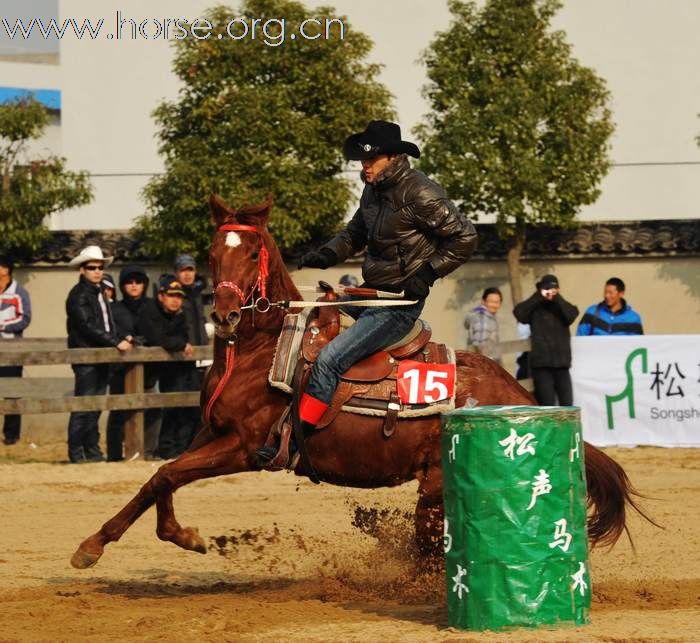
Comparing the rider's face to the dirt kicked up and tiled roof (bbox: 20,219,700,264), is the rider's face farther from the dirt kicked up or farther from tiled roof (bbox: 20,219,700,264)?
tiled roof (bbox: 20,219,700,264)

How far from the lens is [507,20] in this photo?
2241cm

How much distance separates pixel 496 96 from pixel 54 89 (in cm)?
1515

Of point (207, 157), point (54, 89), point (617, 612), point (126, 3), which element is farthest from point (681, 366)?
point (54, 89)

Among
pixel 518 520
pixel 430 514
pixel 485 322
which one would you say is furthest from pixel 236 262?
pixel 485 322

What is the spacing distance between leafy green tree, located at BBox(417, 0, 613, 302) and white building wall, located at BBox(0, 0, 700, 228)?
26.8ft

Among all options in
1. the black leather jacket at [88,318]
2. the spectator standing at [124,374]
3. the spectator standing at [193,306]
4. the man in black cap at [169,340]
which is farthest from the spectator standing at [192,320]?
the black leather jacket at [88,318]

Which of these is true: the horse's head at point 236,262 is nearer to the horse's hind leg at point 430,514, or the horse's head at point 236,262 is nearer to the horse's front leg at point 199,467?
the horse's front leg at point 199,467

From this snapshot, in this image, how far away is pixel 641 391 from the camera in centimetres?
1661

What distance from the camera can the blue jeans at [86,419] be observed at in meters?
14.9

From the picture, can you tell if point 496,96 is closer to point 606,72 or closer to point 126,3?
point 606,72

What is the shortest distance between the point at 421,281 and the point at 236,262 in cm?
106

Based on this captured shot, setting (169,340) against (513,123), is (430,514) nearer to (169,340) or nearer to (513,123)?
(169,340)

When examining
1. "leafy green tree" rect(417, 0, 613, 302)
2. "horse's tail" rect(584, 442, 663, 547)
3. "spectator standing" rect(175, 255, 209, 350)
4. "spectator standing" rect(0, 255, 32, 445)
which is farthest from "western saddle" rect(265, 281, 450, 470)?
"leafy green tree" rect(417, 0, 613, 302)

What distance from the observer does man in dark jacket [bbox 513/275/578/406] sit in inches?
636
